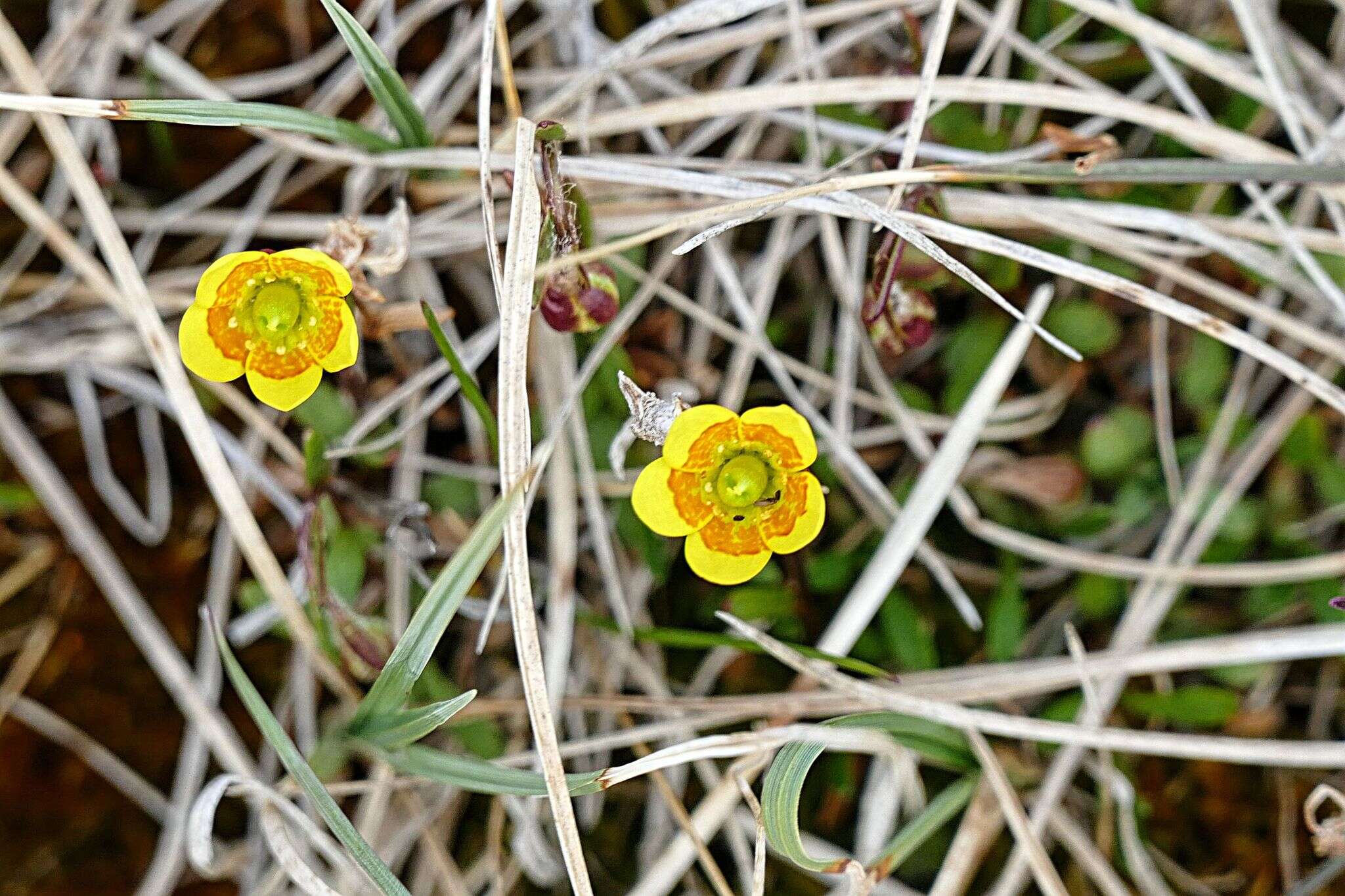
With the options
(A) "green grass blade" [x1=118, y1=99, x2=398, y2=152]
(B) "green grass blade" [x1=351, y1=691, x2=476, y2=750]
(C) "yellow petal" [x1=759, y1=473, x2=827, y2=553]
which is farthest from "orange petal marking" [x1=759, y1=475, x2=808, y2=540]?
(A) "green grass blade" [x1=118, y1=99, x2=398, y2=152]

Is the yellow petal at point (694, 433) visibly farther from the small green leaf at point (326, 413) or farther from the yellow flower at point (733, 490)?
the small green leaf at point (326, 413)

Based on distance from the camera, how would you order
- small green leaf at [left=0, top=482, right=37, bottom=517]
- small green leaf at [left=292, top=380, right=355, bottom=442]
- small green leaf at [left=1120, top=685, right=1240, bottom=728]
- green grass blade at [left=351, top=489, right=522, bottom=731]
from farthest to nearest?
small green leaf at [left=0, top=482, right=37, bottom=517]
small green leaf at [left=1120, top=685, right=1240, bottom=728]
small green leaf at [left=292, top=380, right=355, bottom=442]
green grass blade at [left=351, top=489, right=522, bottom=731]

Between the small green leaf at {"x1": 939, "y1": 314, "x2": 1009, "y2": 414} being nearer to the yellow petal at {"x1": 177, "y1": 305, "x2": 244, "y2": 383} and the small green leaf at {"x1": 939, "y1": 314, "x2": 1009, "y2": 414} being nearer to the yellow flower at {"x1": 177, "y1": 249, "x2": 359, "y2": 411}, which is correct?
the yellow flower at {"x1": 177, "y1": 249, "x2": 359, "y2": 411}

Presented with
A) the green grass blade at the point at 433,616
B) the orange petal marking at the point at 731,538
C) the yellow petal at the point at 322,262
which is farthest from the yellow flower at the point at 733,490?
the yellow petal at the point at 322,262

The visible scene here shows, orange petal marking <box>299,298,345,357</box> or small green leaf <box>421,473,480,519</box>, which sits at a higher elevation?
orange petal marking <box>299,298,345,357</box>

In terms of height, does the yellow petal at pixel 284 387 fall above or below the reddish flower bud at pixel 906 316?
above

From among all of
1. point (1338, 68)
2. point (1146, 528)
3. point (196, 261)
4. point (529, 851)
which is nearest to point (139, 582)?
point (196, 261)

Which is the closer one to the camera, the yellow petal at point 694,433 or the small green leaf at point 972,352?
the yellow petal at point 694,433

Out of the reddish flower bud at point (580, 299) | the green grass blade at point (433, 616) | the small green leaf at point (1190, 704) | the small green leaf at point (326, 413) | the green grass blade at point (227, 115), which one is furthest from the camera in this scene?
the small green leaf at point (1190, 704)
